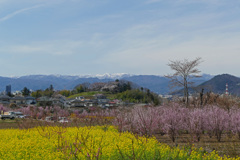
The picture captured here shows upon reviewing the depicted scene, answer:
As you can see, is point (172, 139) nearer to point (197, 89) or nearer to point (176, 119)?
point (176, 119)

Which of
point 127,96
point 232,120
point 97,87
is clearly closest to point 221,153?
point 232,120

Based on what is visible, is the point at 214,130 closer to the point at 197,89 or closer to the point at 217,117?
the point at 217,117

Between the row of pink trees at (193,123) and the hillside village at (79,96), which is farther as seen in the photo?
the hillside village at (79,96)

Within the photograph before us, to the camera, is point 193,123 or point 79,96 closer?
point 193,123

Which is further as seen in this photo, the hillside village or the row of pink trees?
the hillside village

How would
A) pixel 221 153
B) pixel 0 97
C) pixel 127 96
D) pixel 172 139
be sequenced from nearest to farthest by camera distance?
pixel 221 153, pixel 172 139, pixel 127 96, pixel 0 97

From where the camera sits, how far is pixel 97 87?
17300 cm

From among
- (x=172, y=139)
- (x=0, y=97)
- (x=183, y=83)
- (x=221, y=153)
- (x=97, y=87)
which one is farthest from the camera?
(x=97, y=87)

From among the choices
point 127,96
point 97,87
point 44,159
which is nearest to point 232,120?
point 44,159

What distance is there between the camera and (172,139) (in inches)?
737

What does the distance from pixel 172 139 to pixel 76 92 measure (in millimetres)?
156990

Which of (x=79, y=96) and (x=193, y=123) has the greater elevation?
(x=193, y=123)

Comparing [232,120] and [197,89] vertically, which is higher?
[197,89]

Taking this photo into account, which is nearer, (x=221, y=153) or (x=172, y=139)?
(x=221, y=153)
